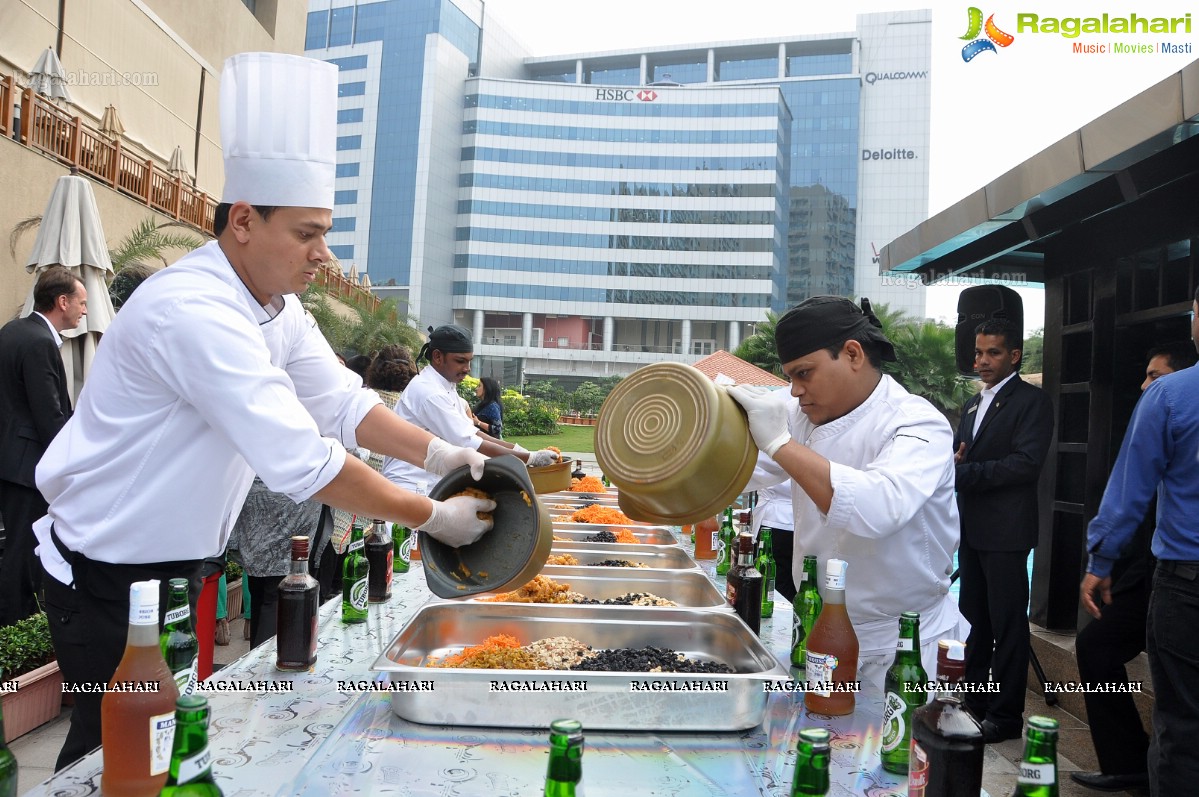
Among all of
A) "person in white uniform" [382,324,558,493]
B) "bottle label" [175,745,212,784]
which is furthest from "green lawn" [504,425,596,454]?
"bottle label" [175,745,212,784]

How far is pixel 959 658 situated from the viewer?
121cm

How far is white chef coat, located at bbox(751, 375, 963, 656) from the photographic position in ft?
6.39

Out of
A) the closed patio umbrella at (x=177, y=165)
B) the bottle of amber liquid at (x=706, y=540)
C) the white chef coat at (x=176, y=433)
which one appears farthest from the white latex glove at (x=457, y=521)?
the closed patio umbrella at (x=177, y=165)

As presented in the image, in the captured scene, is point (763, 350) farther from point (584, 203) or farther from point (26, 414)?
point (584, 203)

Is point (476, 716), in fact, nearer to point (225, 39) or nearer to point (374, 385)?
point (374, 385)

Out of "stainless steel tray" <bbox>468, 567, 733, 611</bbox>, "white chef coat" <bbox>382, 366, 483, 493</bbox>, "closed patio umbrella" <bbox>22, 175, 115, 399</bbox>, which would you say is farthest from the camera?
"closed patio umbrella" <bbox>22, 175, 115, 399</bbox>

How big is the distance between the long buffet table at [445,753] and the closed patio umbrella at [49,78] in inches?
358

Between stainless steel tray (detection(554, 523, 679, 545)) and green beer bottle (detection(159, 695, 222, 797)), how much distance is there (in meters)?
2.73

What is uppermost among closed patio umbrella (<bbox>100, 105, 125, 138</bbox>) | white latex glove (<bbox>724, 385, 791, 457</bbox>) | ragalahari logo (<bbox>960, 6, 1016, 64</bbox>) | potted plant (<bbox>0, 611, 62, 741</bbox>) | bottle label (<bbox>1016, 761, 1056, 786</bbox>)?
ragalahari logo (<bbox>960, 6, 1016, 64</bbox>)

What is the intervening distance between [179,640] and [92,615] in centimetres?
46

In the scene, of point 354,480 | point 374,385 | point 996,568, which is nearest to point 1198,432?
point 996,568

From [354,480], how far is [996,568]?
10.9ft

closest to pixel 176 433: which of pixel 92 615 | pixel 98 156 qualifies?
pixel 92 615

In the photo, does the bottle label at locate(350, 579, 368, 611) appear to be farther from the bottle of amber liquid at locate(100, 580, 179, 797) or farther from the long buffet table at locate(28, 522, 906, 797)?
the bottle of amber liquid at locate(100, 580, 179, 797)
